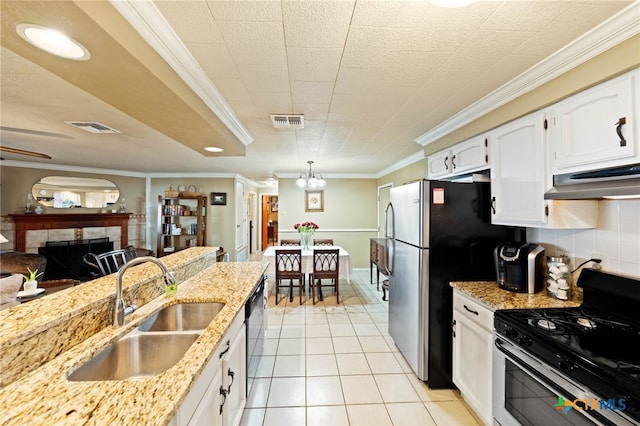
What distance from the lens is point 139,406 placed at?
0.79m

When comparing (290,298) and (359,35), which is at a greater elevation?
(359,35)

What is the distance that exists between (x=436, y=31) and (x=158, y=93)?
1.60 m

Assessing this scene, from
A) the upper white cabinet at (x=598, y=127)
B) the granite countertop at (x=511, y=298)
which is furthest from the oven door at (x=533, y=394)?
the upper white cabinet at (x=598, y=127)

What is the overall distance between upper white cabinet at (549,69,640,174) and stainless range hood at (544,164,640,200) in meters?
0.04

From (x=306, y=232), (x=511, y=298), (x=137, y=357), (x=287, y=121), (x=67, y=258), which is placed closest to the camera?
(x=137, y=357)

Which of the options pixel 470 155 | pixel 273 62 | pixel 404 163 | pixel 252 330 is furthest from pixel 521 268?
pixel 404 163

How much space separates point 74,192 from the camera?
5.41m

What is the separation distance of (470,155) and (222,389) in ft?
8.72

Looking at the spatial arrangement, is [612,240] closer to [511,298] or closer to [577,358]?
[511,298]

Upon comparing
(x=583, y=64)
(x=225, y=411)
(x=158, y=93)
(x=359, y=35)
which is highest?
(x=359, y=35)

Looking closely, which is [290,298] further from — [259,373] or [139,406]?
[139,406]

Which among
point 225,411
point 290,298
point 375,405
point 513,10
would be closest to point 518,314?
point 375,405

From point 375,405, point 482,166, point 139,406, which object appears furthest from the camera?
point 482,166

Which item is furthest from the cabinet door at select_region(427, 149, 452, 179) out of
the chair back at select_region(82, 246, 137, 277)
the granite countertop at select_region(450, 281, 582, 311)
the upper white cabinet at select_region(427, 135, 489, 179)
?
the chair back at select_region(82, 246, 137, 277)
